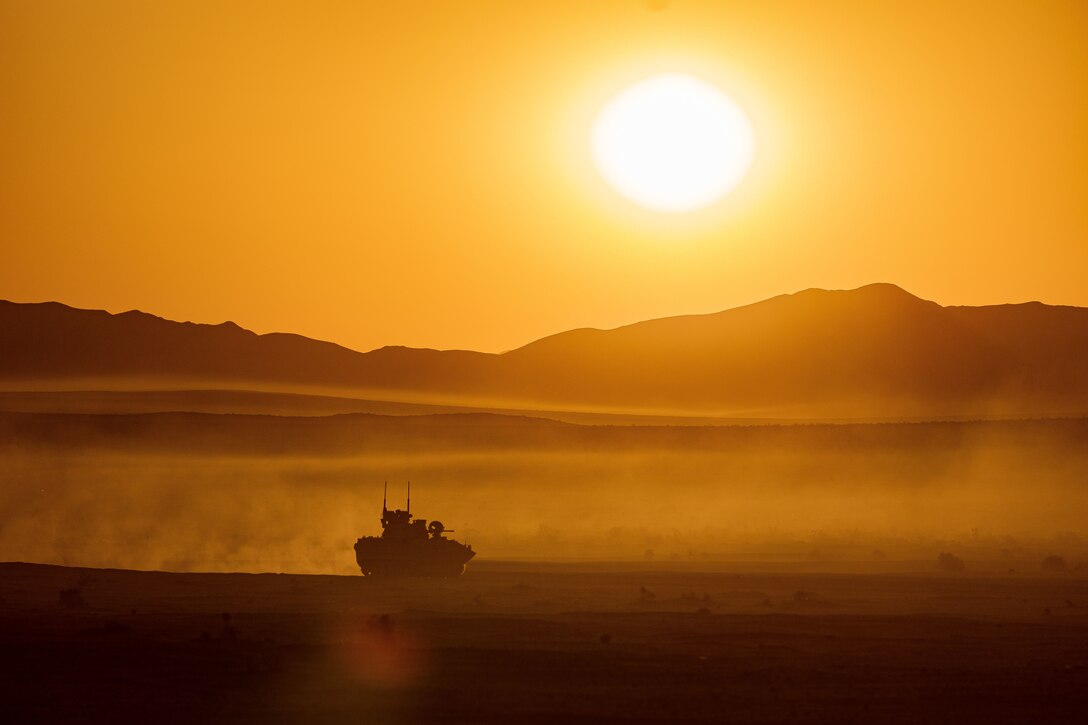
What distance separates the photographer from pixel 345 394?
184 m

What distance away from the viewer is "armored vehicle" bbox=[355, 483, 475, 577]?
78.3 m

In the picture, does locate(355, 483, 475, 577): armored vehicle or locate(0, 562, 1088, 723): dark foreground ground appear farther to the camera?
locate(355, 483, 475, 577): armored vehicle

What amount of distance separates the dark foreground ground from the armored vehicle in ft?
7.72

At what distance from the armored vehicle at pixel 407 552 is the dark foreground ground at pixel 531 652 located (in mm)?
2354

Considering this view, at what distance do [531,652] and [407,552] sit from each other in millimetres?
28477

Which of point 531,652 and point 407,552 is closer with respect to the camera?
point 531,652

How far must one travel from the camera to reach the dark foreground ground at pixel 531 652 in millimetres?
40594

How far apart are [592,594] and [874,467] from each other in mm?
85894

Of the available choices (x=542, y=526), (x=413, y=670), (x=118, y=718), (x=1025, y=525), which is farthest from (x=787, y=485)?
(x=118, y=718)

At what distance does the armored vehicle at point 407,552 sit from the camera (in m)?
78.3

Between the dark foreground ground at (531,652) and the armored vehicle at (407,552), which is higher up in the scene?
the armored vehicle at (407,552)

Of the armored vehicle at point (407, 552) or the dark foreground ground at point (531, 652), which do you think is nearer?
the dark foreground ground at point (531, 652)

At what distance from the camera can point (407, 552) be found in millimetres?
78375

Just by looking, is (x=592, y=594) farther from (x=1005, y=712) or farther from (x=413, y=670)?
(x=1005, y=712)
